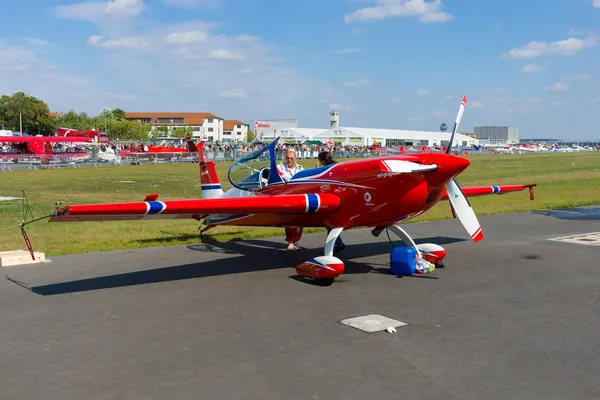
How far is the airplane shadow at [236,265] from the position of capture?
9.16 meters

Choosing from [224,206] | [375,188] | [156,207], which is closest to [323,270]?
[375,188]

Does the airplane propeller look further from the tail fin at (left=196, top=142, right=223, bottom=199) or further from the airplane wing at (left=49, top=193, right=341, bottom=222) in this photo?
the tail fin at (left=196, top=142, right=223, bottom=199)

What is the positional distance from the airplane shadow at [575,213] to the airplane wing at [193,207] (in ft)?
38.4

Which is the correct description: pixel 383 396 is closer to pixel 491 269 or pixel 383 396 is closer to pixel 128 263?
pixel 491 269

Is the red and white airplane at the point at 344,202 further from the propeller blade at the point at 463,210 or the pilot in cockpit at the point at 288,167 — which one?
the pilot in cockpit at the point at 288,167

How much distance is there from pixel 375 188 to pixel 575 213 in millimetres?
12640

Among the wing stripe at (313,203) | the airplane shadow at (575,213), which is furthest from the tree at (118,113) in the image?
the wing stripe at (313,203)

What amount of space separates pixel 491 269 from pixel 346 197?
125 inches

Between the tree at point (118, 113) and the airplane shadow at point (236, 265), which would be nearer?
the airplane shadow at point (236, 265)

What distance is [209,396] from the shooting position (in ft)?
15.9

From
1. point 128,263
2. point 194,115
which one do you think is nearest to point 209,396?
point 128,263

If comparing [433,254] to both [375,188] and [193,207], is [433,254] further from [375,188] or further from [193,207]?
[193,207]

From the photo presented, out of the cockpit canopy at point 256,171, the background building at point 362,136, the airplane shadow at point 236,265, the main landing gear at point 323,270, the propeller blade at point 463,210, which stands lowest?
the airplane shadow at point 236,265

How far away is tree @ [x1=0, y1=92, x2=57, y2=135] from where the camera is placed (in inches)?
4368
